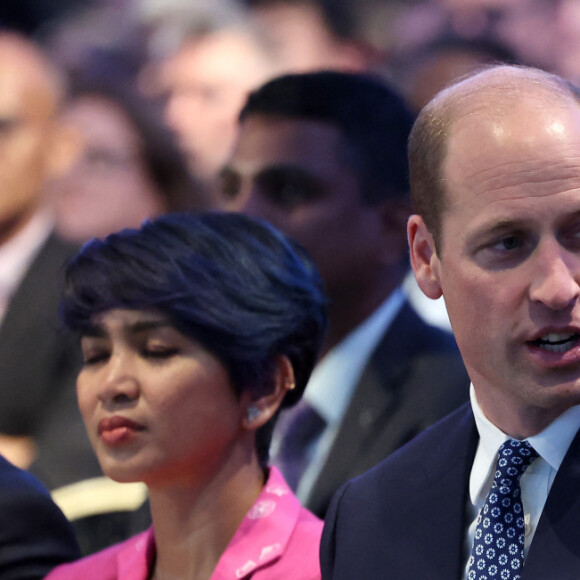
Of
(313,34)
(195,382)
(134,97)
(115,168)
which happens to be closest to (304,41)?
(313,34)

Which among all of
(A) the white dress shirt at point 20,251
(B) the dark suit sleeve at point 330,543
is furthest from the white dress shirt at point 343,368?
(A) the white dress shirt at point 20,251

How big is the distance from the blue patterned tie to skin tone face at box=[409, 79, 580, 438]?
0.03 meters

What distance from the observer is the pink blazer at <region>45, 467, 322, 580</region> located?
1.88 metres

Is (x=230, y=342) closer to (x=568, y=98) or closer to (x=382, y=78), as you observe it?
(x=568, y=98)

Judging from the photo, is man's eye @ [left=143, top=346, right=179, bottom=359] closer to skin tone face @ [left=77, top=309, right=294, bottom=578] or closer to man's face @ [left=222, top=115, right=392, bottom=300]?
skin tone face @ [left=77, top=309, right=294, bottom=578]

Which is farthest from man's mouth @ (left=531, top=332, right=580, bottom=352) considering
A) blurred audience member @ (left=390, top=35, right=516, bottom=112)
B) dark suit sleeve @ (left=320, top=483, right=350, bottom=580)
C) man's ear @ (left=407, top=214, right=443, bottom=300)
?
blurred audience member @ (left=390, top=35, right=516, bottom=112)

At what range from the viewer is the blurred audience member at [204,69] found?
3.44 metres

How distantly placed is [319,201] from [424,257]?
4.91ft

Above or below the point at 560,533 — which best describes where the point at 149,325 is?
above

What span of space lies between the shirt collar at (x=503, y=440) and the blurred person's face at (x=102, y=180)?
220cm

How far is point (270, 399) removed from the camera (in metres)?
2.04

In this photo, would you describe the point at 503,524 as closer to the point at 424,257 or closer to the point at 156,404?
the point at 424,257

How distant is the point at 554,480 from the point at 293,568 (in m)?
0.58

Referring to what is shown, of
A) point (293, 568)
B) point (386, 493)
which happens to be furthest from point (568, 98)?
point (293, 568)
